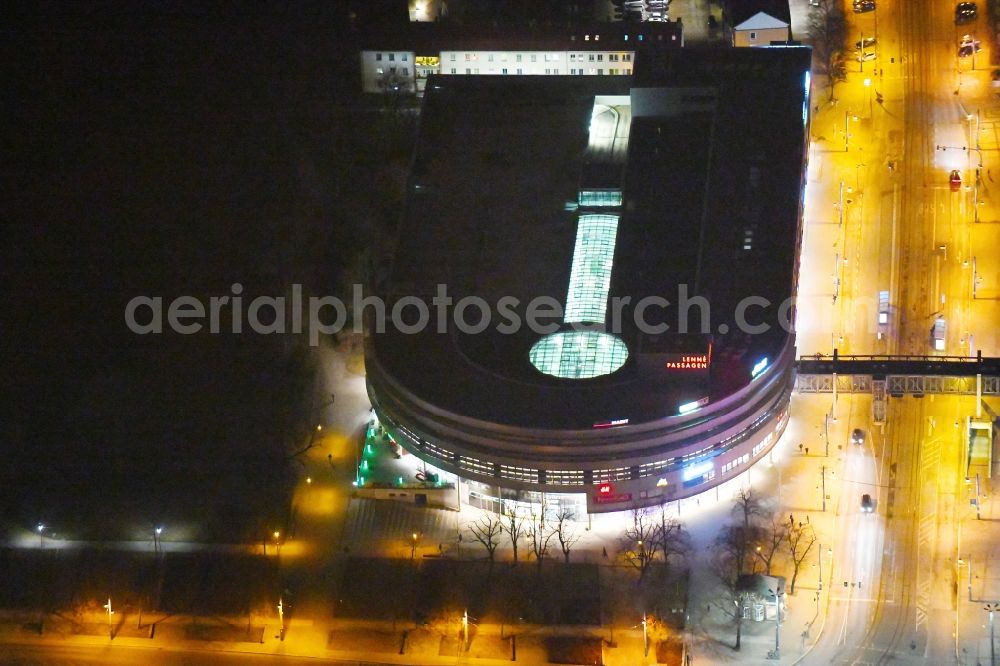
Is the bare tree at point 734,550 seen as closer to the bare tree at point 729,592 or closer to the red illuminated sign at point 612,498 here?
the bare tree at point 729,592

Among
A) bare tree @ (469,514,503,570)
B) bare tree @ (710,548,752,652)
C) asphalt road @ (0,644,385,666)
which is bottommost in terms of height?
asphalt road @ (0,644,385,666)

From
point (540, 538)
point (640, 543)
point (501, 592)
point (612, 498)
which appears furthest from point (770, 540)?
point (501, 592)

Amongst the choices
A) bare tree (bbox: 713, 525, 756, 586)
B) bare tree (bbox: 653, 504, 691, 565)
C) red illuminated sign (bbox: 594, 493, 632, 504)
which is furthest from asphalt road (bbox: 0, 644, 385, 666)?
bare tree (bbox: 713, 525, 756, 586)

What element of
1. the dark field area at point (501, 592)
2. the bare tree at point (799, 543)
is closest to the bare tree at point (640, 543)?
the dark field area at point (501, 592)

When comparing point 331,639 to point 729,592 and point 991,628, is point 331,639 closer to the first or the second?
point 729,592

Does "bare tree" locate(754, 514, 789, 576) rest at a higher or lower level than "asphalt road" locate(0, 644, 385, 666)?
higher

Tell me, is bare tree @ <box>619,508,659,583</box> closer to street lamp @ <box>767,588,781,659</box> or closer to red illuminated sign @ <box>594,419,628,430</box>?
red illuminated sign @ <box>594,419,628,430</box>
